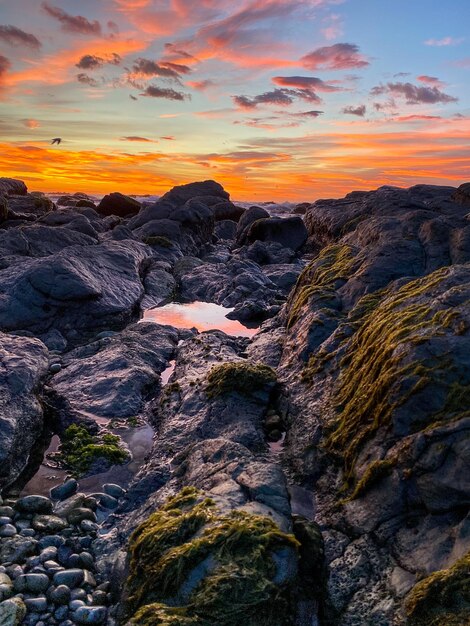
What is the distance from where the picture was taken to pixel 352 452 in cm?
688

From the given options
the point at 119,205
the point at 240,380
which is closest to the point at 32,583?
the point at 240,380

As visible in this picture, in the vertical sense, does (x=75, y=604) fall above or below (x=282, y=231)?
below

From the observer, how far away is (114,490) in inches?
319

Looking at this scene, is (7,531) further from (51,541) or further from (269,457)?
(269,457)

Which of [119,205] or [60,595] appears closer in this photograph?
[60,595]

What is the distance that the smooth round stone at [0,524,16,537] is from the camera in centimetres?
682

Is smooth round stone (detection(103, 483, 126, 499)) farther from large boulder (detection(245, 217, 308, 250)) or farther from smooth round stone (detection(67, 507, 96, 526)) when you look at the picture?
large boulder (detection(245, 217, 308, 250))

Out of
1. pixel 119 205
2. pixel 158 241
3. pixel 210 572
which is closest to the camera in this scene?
pixel 210 572

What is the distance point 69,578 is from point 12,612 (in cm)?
75

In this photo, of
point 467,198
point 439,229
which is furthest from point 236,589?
point 467,198

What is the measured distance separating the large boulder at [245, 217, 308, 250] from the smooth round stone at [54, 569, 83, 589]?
93.0 ft

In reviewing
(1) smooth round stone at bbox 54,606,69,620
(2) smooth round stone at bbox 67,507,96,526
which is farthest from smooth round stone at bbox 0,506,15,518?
(1) smooth round stone at bbox 54,606,69,620

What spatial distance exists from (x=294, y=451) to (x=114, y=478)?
3125 mm

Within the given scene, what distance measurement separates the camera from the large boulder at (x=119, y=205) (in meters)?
52.6
